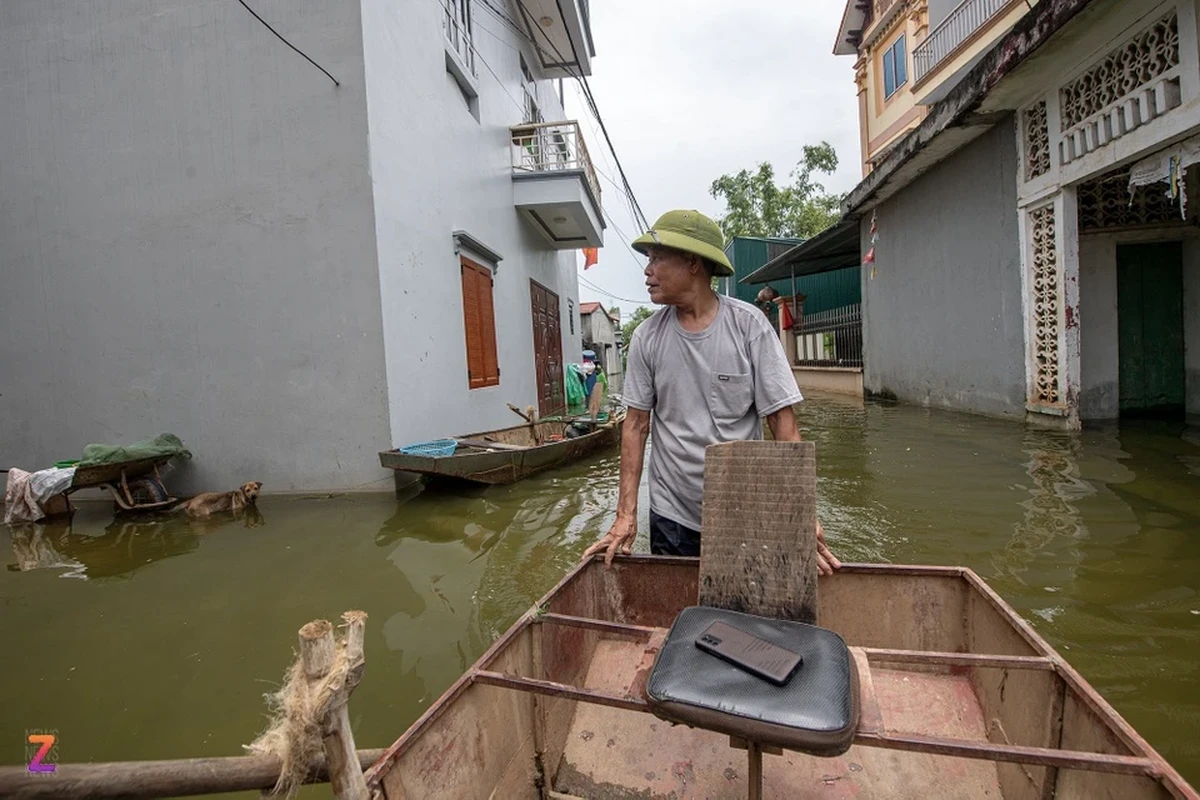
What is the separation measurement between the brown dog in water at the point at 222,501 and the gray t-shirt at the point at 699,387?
5.01 m

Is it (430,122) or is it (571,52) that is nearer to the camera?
(430,122)

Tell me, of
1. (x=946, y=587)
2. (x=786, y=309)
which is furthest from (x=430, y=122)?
(x=786, y=309)

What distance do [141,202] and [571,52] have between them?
31.3ft

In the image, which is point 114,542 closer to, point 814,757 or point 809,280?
point 814,757

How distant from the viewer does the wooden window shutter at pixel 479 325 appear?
7715 millimetres

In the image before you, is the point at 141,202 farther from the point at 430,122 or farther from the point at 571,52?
the point at 571,52

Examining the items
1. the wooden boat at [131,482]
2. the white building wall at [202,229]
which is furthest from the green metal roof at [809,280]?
the wooden boat at [131,482]

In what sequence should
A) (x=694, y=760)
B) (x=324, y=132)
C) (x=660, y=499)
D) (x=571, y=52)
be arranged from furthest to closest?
(x=571, y=52) → (x=324, y=132) → (x=660, y=499) → (x=694, y=760)

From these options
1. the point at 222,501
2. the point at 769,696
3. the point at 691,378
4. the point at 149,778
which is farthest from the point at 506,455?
the point at 769,696

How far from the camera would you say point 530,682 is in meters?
1.34

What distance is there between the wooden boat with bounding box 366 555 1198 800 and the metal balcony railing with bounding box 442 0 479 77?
319 inches

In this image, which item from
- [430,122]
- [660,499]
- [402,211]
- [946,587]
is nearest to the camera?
[946,587]

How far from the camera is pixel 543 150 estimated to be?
1064cm

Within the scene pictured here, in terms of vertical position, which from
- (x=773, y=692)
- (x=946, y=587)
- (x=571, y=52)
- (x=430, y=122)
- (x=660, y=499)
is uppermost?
(x=571, y=52)
